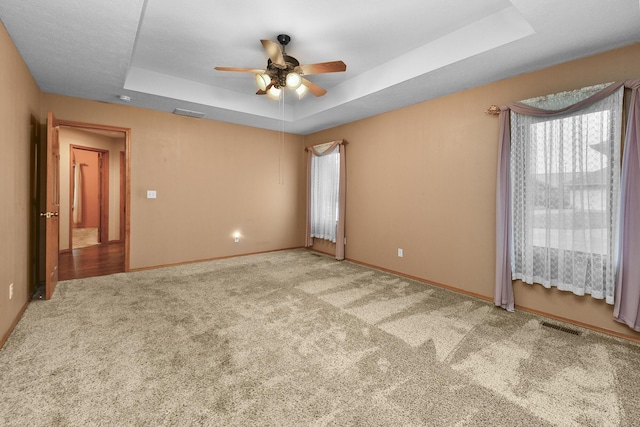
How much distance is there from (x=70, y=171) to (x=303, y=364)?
6.59m

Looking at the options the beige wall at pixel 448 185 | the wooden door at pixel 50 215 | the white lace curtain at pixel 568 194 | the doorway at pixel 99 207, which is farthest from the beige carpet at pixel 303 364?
the doorway at pixel 99 207

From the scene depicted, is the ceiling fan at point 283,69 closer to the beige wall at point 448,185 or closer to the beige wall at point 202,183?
the beige wall at point 448,185

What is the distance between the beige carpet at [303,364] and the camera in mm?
1594

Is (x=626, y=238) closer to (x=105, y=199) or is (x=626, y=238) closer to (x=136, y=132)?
(x=136, y=132)

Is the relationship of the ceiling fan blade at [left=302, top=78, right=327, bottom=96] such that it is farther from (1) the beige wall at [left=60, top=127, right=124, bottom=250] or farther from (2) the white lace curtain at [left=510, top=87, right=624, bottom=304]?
Answer: (1) the beige wall at [left=60, top=127, right=124, bottom=250]

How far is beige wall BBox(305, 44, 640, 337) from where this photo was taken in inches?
110

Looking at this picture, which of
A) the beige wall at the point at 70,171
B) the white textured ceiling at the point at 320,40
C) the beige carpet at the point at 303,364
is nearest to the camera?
the beige carpet at the point at 303,364

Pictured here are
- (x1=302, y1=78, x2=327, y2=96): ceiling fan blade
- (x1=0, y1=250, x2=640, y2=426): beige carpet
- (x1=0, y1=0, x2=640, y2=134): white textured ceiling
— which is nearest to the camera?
(x1=0, y1=250, x2=640, y2=426): beige carpet

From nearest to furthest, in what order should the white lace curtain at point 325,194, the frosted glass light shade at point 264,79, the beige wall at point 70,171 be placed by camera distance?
the frosted glass light shade at point 264,79
the white lace curtain at point 325,194
the beige wall at point 70,171

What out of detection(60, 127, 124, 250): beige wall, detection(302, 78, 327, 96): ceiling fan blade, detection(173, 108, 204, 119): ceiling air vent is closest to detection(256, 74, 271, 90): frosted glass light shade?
detection(302, 78, 327, 96): ceiling fan blade

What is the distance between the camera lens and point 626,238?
2424 mm

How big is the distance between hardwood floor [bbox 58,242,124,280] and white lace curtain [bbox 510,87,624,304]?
211 inches

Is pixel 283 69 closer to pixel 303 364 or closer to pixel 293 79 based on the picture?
pixel 293 79

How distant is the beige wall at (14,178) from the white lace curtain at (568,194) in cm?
461
